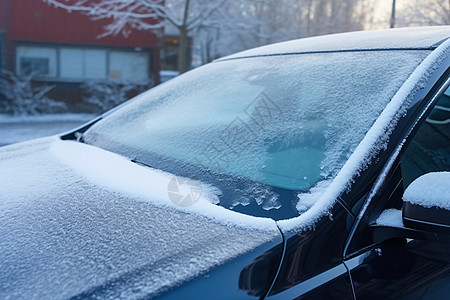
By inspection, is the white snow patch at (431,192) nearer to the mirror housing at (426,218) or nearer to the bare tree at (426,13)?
the mirror housing at (426,218)

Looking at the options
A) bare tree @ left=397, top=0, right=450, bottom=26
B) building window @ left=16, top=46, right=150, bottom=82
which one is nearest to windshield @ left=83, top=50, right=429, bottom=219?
bare tree @ left=397, top=0, right=450, bottom=26

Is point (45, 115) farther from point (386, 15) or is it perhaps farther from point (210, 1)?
point (386, 15)

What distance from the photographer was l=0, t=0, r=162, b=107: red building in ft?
49.7

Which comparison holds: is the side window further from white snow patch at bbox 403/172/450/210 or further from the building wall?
the building wall

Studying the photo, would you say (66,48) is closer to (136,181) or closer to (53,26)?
(53,26)

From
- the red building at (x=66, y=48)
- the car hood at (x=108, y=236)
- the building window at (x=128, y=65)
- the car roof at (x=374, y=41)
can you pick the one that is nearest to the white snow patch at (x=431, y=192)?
the car hood at (x=108, y=236)

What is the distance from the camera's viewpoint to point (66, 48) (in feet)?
53.1

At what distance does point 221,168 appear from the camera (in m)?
1.52

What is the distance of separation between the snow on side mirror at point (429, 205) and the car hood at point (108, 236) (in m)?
0.35

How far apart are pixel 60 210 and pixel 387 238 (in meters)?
0.90

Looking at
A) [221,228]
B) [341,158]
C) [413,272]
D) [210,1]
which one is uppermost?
[210,1]

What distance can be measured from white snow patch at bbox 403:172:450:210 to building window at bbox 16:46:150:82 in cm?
1544

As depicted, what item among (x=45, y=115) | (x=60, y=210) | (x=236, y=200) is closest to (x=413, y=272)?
(x=236, y=200)

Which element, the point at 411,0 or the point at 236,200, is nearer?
the point at 236,200
